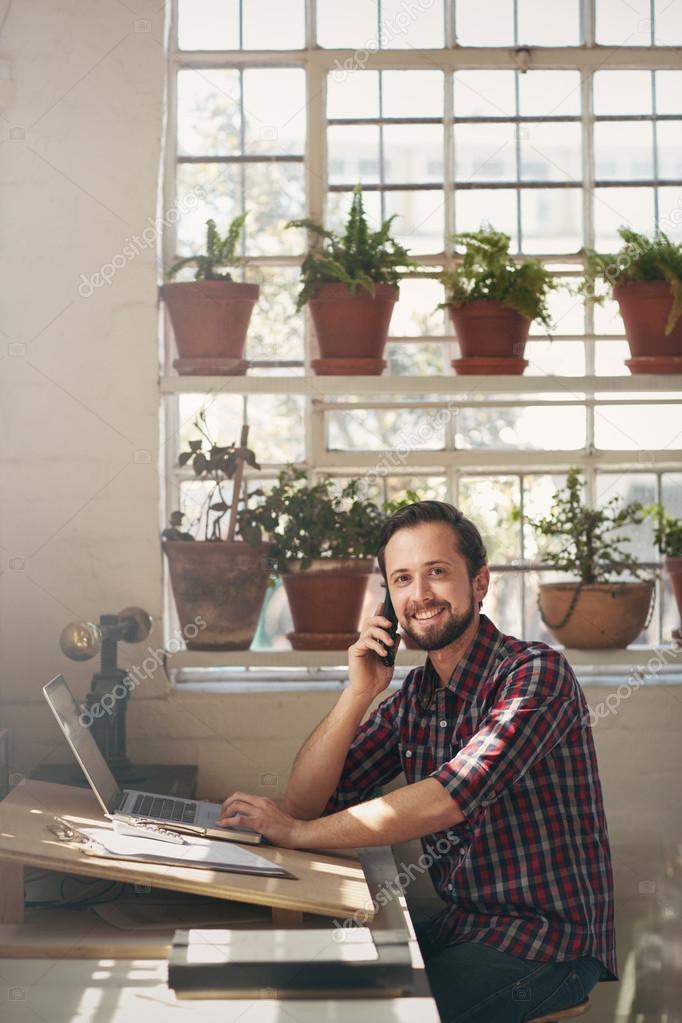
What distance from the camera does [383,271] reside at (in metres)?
3.26

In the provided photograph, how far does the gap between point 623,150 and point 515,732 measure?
2.14 meters

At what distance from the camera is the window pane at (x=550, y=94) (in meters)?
3.53

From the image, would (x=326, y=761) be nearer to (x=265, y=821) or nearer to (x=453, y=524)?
(x=265, y=821)

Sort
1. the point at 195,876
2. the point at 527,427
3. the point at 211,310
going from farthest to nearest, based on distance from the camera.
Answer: the point at 527,427 < the point at 211,310 < the point at 195,876

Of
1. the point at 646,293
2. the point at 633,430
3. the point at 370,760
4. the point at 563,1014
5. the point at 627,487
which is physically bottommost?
the point at 563,1014

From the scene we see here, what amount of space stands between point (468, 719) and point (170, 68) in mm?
2179

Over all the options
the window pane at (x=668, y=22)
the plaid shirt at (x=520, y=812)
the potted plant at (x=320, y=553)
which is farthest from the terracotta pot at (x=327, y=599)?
the window pane at (x=668, y=22)

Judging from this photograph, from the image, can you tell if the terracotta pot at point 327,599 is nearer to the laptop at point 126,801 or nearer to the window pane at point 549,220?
the laptop at point 126,801

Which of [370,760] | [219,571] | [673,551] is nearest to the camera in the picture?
[370,760]

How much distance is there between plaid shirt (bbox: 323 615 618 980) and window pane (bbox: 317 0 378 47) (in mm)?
1980

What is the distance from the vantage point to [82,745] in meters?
2.23

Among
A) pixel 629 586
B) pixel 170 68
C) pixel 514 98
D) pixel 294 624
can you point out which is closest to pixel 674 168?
pixel 514 98

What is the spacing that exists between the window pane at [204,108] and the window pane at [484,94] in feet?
2.17

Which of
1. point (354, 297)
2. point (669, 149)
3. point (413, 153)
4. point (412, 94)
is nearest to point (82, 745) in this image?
point (354, 297)
